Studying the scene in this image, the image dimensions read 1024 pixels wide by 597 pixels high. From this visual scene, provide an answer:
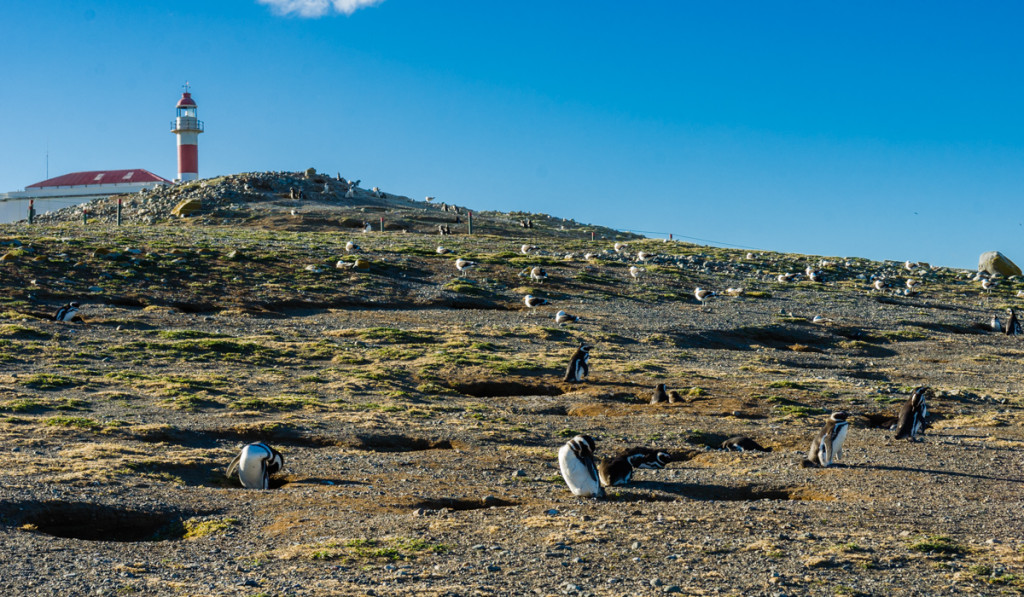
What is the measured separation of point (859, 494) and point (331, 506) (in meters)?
5.53

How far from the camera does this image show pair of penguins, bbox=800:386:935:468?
37.2 feet

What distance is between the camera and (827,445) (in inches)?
446

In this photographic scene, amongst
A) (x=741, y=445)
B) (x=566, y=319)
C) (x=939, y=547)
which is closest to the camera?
(x=939, y=547)

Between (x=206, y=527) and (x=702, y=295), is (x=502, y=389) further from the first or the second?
(x=702, y=295)

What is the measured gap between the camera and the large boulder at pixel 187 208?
49.4 m

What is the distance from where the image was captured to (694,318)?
83.6 ft

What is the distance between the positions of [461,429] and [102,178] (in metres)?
67.7

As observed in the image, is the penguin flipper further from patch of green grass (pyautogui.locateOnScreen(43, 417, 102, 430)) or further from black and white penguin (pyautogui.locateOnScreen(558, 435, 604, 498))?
black and white penguin (pyautogui.locateOnScreen(558, 435, 604, 498))

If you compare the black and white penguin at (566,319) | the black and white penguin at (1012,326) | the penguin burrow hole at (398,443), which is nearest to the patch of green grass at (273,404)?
the penguin burrow hole at (398,443)

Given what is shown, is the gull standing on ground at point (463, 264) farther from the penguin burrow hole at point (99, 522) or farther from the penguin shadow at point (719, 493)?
the penguin burrow hole at point (99, 522)

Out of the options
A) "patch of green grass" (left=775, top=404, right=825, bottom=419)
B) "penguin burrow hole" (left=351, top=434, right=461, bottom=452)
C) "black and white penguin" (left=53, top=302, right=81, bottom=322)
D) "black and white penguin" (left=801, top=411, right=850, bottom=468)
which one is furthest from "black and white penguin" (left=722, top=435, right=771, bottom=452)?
"black and white penguin" (left=53, top=302, right=81, bottom=322)

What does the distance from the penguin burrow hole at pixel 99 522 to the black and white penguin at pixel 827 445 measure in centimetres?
714

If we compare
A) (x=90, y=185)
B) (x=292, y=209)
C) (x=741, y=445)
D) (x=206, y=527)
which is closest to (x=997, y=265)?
(x=292, y=209)

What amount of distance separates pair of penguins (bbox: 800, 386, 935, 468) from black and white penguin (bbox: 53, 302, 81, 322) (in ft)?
50.9
